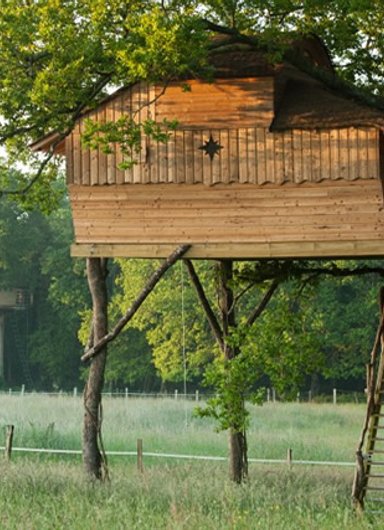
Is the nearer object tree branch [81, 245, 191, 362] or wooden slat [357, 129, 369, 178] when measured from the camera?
wooden slat [357, 129, 369, 178]

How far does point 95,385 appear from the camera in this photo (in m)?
27.2

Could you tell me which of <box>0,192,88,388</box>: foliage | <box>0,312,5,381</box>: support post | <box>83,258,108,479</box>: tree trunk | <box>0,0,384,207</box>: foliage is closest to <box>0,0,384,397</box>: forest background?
<box>0,0,384,207</box>: foliage

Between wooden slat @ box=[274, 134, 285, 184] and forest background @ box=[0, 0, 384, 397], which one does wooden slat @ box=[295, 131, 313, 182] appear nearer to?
wooden slat @ box=[274, 134, 285, 184]

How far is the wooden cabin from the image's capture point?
2383 centimetres

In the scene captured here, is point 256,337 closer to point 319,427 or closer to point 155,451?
point 155,451

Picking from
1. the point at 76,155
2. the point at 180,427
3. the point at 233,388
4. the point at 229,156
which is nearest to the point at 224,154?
the point at 229,156

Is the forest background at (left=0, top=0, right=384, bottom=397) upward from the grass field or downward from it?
upward

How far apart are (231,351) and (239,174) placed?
6163 mm

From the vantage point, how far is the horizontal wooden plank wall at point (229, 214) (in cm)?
2380

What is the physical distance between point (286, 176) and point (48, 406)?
2924 centimetres

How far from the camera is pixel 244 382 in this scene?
1016 inches

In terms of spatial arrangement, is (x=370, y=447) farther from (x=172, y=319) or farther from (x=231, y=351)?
(x=172, y=319)

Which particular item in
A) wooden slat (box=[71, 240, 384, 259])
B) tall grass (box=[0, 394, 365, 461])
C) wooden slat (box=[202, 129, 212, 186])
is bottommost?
tall grass (box=[0, 394, 365, 461])

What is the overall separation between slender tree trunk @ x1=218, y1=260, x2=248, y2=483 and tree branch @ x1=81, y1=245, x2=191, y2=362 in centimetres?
302
